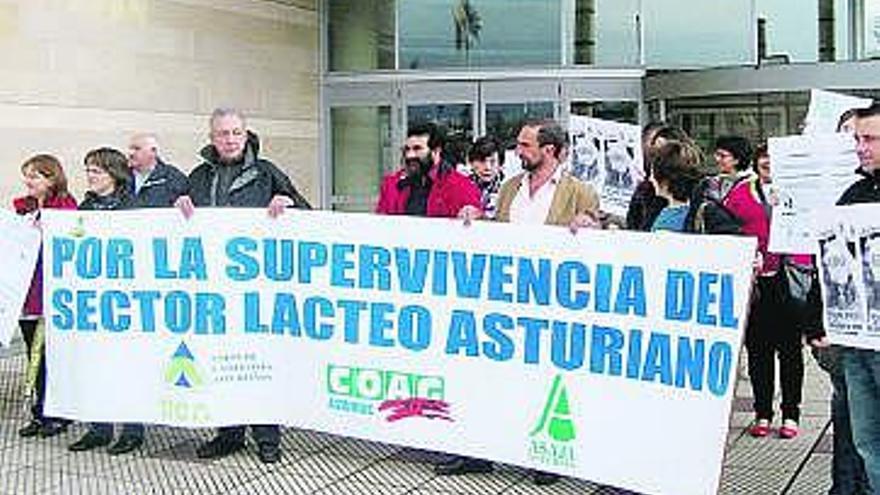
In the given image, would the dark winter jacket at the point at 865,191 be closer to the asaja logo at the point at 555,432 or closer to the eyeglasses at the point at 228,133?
the asaja logo at the point at 555,432

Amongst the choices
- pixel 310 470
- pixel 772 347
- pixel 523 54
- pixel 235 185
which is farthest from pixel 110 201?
pixel 523 54

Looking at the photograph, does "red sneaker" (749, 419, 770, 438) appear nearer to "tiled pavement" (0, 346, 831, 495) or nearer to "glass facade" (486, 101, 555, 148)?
"tiled pavement" (0, 346, 831, 495)

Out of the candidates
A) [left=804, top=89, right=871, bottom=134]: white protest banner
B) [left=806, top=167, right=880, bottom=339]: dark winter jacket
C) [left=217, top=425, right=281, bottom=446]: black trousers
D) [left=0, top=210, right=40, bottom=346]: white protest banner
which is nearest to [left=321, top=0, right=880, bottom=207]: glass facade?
[left=804, top=89, right=871, bottom=134]: white protest banner

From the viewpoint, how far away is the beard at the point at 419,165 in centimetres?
684

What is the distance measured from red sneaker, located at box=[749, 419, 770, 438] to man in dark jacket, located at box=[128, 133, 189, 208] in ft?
11.6

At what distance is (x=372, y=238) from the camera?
6.27 meters

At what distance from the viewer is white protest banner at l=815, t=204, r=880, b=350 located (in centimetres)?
478

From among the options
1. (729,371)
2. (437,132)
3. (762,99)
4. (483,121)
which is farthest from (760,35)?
(729,371)

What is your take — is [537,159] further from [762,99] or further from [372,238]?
[762,99]

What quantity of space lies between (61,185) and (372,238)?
223 centimetres

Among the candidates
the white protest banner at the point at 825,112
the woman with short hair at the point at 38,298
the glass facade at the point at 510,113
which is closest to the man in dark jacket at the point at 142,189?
the woman with short hair at the point at 38,298

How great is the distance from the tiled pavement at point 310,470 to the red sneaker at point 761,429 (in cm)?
5

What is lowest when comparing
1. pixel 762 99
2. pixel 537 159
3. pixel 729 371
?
pixel 729 371

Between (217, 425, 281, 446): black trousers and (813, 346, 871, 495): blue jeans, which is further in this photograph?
(217, 425, 281, 446): black trousers
